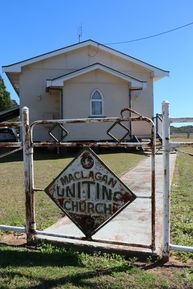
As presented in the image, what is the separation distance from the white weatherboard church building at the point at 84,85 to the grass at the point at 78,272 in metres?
17.4

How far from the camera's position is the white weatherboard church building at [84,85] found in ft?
74.6

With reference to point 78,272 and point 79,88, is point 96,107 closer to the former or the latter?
point 79,88

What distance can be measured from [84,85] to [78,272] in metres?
18.8

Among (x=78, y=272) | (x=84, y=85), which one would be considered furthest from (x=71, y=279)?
(x=84, y=85)

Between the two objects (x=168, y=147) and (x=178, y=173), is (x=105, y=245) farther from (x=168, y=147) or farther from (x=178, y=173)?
(x=178, y=173)

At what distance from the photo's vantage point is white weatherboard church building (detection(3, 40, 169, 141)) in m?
22.8

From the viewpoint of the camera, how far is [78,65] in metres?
24.5

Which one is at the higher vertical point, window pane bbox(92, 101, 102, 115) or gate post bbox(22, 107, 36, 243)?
window pane bbox(92, 101, 102, 115)

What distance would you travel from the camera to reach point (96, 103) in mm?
23219

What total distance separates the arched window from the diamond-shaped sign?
17.7 meters

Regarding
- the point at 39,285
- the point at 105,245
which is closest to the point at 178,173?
the point at 105,245

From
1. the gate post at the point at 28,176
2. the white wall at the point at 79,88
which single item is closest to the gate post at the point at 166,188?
the gate post at the point at 28,176

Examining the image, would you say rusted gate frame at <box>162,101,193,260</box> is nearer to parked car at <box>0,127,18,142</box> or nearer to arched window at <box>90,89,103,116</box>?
arched window at <box>90,89,103,116</box>

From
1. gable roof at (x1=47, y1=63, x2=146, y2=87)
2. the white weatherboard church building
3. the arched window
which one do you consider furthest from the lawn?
the arched window
